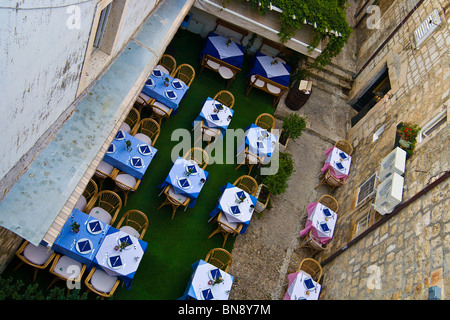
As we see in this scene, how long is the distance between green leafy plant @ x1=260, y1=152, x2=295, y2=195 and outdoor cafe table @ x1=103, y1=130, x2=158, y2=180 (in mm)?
3176

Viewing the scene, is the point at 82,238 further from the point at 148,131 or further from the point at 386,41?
the point at 386,41

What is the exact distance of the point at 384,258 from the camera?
26.5 feet

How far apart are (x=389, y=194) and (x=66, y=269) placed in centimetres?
679

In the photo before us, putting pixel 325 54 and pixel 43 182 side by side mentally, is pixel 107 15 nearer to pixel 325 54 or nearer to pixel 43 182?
pixel 43 182

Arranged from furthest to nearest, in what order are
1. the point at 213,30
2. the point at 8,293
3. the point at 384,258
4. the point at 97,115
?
the point at 213,30
the point at 384,258
the point at 97,115
the point at 8,293

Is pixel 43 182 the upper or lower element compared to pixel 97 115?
lower

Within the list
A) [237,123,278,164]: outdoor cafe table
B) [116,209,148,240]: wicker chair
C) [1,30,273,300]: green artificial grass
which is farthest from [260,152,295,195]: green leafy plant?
[116,209,148,240]: wicker chair

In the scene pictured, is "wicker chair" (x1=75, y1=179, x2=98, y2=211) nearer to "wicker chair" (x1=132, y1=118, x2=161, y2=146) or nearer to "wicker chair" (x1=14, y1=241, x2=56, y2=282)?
"wicker chair" (x1=14, y1=241, x2=56, y2=282)

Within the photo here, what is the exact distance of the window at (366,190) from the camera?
9.86 metres

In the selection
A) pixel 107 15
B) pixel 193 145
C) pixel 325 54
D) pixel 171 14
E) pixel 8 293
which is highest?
pixel 325 54

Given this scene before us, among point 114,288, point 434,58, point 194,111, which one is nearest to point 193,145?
point 194,111

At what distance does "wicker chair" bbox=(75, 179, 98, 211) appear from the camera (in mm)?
8318

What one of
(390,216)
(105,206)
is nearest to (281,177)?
(390,216)

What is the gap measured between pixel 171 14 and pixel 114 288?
269 inches
